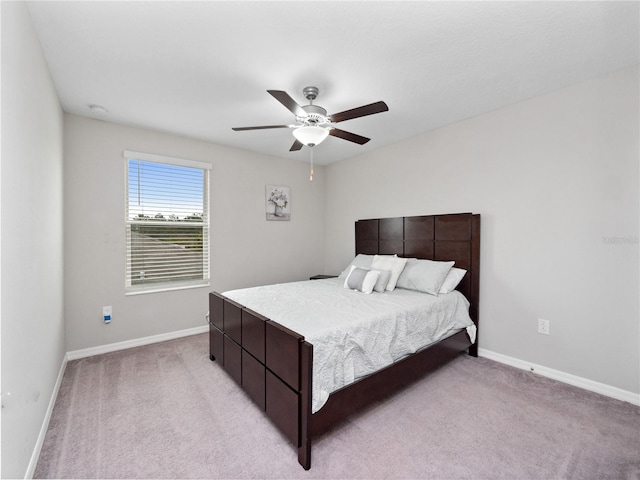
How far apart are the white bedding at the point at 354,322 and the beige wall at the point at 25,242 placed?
130 centimetres

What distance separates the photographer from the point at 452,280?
300cm

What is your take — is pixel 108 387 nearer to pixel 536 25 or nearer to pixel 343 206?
pixel 343 206

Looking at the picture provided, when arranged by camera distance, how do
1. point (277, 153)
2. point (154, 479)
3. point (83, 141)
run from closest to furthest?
point (154, 479) < point (83, 141) < point (277, 153)

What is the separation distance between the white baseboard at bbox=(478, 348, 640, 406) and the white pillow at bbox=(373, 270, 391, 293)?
4.08ft

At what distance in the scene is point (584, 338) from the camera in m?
2.38

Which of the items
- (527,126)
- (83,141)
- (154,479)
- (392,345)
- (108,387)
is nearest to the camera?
(154,479)

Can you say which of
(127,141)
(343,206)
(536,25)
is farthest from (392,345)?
(127,141)

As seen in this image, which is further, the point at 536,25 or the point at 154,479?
the point at 536,25

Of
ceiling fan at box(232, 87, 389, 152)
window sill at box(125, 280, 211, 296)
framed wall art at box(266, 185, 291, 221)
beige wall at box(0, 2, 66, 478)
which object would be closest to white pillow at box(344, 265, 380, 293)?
ceiling fan at box(232, 87, 389, 152)

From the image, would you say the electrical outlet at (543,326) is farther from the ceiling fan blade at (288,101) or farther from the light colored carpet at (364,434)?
the ceiling fan blade at (288,101)

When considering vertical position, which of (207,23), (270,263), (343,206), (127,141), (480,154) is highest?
(207,23)

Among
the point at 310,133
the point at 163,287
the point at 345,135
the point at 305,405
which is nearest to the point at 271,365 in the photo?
the point at 305,405

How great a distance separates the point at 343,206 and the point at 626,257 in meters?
3.31

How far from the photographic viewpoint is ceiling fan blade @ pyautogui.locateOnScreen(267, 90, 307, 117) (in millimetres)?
1818
